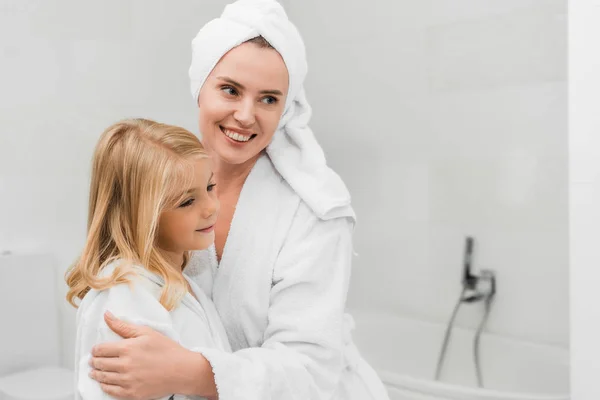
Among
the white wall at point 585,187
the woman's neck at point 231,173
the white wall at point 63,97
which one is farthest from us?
the white wall at point 63,97

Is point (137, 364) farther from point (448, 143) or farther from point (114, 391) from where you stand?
point (448, 143)

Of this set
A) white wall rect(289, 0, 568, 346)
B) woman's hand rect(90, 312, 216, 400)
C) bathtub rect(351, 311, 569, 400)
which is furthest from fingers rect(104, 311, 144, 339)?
white wall rect(289, 0, 568, 346)

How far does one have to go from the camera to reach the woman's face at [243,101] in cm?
109

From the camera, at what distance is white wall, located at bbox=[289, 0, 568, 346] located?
7.41 ft

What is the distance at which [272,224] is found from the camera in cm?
114

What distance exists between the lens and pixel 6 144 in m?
2.07

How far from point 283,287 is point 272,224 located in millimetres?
122

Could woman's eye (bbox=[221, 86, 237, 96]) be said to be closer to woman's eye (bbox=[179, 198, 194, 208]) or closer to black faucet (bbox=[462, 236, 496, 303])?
woman's eye (bbox=[179, 198, 194, 208])

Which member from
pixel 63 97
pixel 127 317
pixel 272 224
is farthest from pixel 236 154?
pixel 63 97

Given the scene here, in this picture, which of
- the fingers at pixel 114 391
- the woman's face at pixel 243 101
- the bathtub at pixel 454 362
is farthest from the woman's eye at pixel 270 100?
the bathtub at pixel 454 362

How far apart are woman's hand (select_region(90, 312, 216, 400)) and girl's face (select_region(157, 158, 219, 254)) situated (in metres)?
0.19

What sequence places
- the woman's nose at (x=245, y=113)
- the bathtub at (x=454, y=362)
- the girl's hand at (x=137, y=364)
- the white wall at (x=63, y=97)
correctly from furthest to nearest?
the white wall at (x=63, y=97), the bathtub at (x=454, y=362), the woman's nose at (x=245, y=113), the girl's hand at (x=137, y=364)

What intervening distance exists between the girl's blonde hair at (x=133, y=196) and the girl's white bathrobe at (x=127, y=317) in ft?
0.10

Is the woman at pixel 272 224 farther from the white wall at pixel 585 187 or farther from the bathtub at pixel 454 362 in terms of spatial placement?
the bathtub at pixel 454 362
